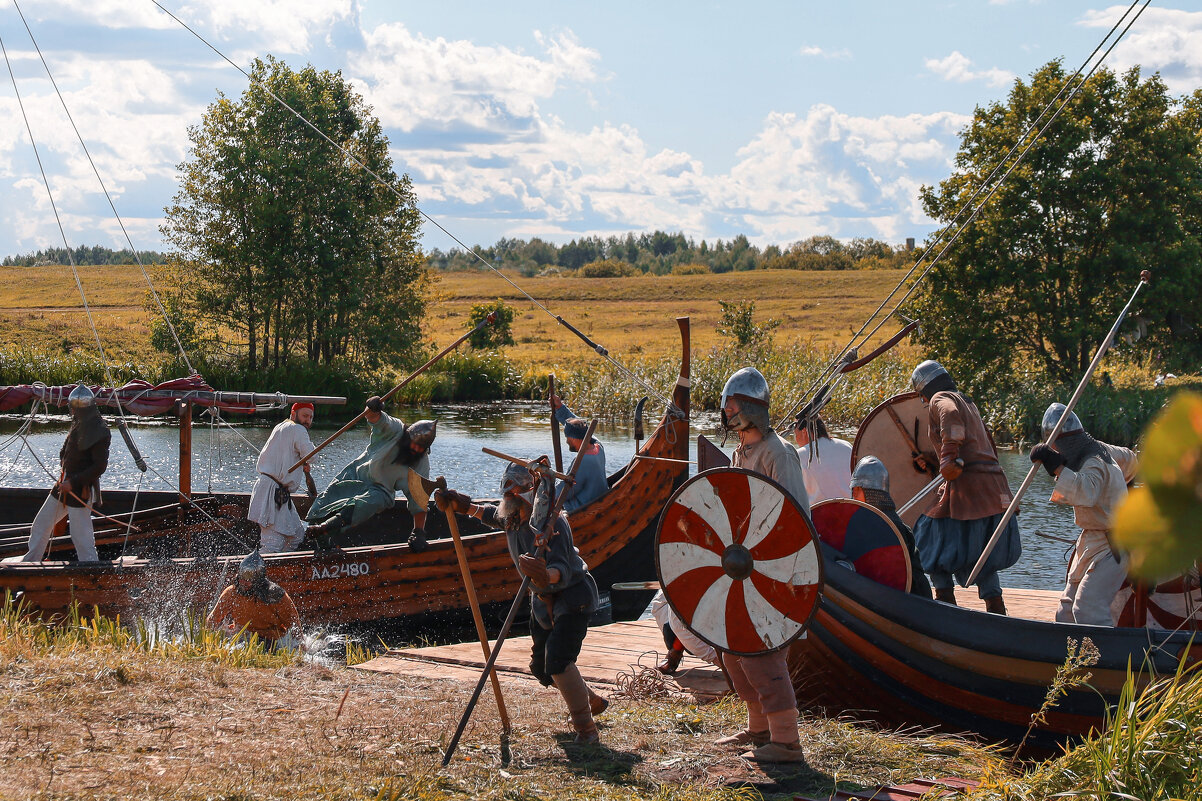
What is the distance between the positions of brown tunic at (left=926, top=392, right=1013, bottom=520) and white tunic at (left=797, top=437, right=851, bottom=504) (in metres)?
0.83

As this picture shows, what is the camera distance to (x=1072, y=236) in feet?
83.4

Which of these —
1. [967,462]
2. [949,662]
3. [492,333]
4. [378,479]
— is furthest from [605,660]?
[492,333]

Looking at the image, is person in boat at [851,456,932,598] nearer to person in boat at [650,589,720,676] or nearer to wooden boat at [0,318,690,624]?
person in boat at [650,589,720,676]

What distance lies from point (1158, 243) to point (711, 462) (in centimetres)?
2168

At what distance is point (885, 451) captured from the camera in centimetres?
773

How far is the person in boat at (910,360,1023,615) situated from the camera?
639 cm

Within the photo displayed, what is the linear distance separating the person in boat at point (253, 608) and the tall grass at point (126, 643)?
120 mm

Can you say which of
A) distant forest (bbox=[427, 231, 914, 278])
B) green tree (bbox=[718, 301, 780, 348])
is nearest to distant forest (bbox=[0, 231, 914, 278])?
distant forest (bbox=[427, 231, 914, 278])

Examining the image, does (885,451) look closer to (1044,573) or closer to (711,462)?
(711,462)

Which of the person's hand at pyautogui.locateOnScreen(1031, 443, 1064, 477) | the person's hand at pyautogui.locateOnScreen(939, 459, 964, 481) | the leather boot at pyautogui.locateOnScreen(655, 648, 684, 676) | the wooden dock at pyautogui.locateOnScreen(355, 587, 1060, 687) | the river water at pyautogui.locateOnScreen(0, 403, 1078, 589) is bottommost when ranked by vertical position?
the river water at pyautogui.locateOnScreen(0, 403, 1078, 589)

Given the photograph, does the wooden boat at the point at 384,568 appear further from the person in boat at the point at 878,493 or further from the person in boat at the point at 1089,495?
the person in boat at the point at 1089,495

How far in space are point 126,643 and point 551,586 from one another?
3.29m

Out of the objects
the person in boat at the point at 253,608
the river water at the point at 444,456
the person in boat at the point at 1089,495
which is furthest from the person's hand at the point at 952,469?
the river water at the point at 444,456

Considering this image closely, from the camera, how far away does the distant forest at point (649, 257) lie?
9025cm
